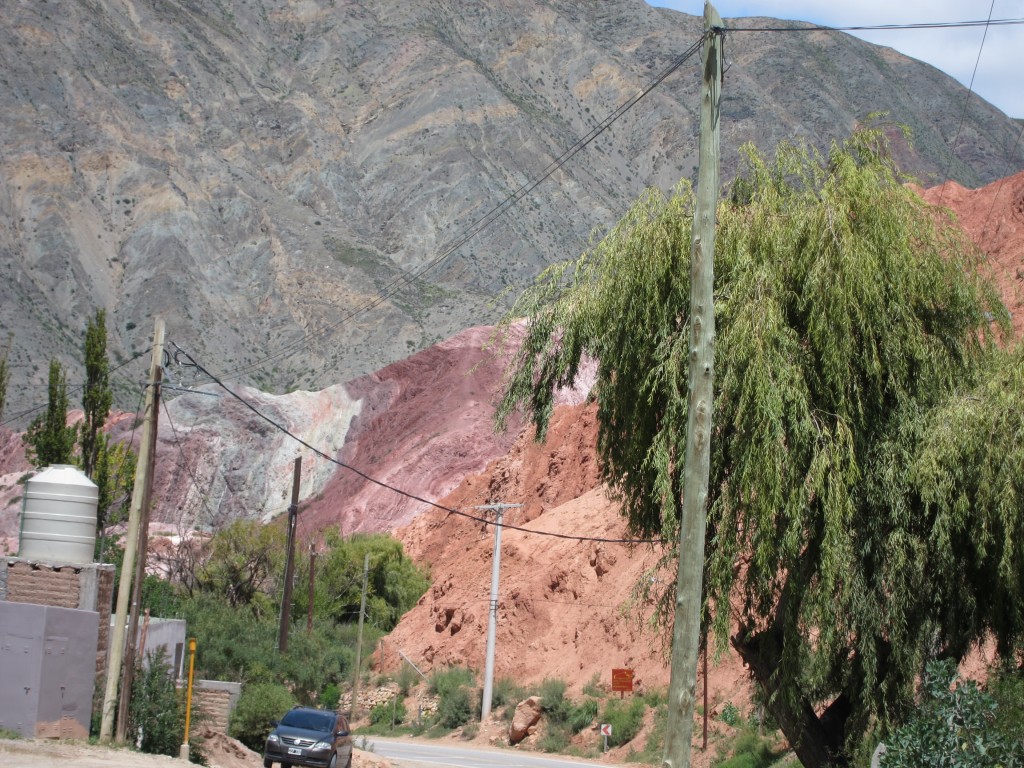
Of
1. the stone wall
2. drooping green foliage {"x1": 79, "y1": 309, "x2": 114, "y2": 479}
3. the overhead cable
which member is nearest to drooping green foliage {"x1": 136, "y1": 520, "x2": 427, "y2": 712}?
the stone wall

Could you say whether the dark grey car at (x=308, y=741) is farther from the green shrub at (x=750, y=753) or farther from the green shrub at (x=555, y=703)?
the green shrub at (x=555, y=703)

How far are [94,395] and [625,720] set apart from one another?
26750 millimetres

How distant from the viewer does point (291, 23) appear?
514 feet

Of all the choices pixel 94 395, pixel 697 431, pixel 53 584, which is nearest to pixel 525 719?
pixel 53 584

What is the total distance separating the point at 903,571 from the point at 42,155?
106790 millimetres

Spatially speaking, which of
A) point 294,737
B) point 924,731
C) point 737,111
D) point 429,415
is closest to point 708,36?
point 924,731

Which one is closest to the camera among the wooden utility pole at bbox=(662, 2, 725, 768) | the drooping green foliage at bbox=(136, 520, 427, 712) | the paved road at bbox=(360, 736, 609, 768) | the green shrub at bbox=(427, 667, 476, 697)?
the wooden utility pole at bbox=(662, 2, 725, 768)

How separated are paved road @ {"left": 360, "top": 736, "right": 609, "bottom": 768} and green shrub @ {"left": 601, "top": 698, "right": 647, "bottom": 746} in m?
1.73

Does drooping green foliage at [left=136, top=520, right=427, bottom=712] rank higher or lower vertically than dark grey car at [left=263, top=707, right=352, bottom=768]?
higher

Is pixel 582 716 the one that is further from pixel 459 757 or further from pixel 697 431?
pixel 697 431

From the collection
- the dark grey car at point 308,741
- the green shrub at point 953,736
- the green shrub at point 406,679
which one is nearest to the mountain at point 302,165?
the green shrub at point 406,679

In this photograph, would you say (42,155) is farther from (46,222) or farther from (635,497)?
(635,497)

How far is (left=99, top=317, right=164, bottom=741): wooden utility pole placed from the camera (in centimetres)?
2142

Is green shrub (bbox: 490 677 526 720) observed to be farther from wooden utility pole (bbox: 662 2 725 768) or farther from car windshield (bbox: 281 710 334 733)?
wooden utility pole (bbox: 662 2 725 768)
